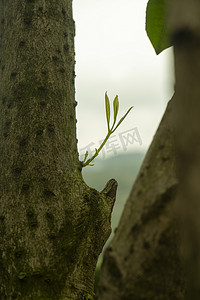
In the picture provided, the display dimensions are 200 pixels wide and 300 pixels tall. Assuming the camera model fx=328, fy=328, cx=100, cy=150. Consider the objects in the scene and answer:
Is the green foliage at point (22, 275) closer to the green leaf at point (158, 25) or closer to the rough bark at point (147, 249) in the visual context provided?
the rough bark at point (147, 249)

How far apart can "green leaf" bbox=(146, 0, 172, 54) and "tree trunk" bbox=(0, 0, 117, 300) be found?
23.9 inches

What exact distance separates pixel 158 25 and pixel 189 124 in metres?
0.72

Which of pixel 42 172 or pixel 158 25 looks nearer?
pixel 158 25

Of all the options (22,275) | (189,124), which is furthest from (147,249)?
(22,275)

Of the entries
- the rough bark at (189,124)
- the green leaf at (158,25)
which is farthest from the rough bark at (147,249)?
the green leaf at (158,25)

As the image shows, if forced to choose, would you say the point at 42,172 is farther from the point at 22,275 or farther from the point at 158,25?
the point at 158,25

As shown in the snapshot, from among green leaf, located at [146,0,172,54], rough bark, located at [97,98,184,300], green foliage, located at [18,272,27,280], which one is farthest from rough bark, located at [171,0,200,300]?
green foliage, located at [18,272,27,280]

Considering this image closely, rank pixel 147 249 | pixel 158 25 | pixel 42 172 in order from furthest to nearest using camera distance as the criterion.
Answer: pixel 42 172
pixel 158 25
pixel 147 249

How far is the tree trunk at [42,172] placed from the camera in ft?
4.26

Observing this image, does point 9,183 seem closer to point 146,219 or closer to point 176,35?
point 146,219

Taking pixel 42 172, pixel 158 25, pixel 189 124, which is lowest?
pixel 189 124

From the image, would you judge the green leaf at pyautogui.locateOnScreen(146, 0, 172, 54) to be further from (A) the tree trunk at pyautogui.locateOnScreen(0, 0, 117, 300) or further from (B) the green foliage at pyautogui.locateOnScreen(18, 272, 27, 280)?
(B) the green foliage at pyautogui.locateOnScreen(18, 272, 27, 280)

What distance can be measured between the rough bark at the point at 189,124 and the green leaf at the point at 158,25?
571mm

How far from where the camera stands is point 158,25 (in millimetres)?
1101
